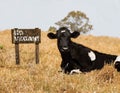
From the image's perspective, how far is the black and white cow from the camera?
13.3 metres

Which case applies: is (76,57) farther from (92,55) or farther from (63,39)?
(63,39)

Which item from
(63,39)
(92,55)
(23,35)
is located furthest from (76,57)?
(23,35)

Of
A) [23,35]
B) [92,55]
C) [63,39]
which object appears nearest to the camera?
[63,39]

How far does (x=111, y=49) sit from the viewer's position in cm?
2688

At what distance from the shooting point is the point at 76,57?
1353cm

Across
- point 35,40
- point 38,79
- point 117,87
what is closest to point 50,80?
point 38,79

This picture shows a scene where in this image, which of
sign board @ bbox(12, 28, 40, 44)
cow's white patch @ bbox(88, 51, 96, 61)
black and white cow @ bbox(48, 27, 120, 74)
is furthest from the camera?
sign board @ bbox(12, 28, 40, 44)

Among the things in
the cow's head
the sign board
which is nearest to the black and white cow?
the cow's head

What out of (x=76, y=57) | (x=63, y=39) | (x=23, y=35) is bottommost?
(x=23, y=35)

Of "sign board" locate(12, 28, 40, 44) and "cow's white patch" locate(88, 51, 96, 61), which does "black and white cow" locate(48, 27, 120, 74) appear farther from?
"sign board" locate(12, 28, 40, 44)

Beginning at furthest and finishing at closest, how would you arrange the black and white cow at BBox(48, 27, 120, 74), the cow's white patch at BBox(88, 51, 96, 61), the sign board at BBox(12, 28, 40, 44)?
the sign board at BBox(12, 28, 40, 44)
the cow's white patch at BBox(88, 51, 96, 61)
the black and white cow at BBox(48, 27, 120, 74)

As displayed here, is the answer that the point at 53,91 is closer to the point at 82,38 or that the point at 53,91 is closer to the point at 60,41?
the point at 60,41

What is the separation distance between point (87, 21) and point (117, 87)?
65080mm

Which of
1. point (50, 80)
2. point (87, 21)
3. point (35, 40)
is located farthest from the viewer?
point (87, 21)
